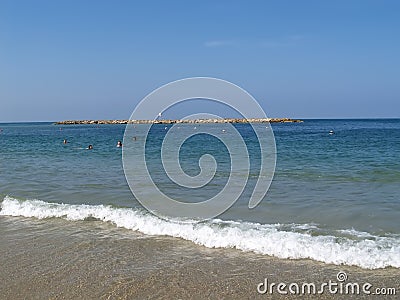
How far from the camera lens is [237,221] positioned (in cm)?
1006

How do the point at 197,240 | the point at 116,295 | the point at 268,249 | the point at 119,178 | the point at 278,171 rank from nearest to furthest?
the point at 116,295 → the point at 268,249 → the point at 197,240 → the point at 119,178 → the point at 278,171

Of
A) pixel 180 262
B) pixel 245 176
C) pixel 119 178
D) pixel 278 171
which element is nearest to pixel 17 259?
pixel 180 262

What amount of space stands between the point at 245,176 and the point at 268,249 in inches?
419

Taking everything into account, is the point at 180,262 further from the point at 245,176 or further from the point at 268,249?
the point at 245,176

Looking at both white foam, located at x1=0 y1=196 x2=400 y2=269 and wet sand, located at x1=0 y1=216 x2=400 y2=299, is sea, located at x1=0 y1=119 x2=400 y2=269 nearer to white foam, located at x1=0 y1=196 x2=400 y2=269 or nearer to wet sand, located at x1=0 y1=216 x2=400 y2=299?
white foam, located at x1=0 y1=196 x2=400 y2=269
